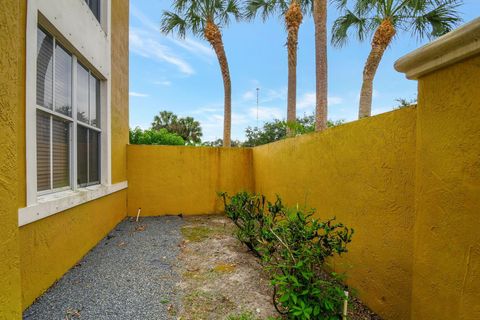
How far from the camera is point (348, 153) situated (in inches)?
108

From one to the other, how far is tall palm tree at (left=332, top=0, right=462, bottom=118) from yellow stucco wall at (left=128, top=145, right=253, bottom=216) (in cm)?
400

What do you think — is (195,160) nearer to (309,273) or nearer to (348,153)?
(348,153)

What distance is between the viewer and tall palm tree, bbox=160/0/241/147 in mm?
9125

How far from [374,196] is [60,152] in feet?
12.4

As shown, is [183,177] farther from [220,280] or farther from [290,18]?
[290,18]

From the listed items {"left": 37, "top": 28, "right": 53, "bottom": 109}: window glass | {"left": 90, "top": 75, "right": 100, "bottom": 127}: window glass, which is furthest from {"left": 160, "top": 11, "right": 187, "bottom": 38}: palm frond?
{"left": 37, "top": 28, "right": 53, "bottom": 109}: window glass

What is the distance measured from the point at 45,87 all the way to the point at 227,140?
7095 millimetres

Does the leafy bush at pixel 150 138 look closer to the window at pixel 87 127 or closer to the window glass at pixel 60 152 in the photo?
the window at pixel 87 127

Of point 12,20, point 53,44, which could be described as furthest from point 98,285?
point 53,44

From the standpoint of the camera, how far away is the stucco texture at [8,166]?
4.20 feet

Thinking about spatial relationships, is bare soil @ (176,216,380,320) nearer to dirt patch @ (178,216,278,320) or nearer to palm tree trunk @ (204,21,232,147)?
dirt patch @ (178,216,278,320)

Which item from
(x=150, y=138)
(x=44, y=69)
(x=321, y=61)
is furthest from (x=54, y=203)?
(x=150, y=138)

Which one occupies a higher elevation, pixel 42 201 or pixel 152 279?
Result: pixel 42 201

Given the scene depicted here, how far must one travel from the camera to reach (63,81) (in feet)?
10.7
